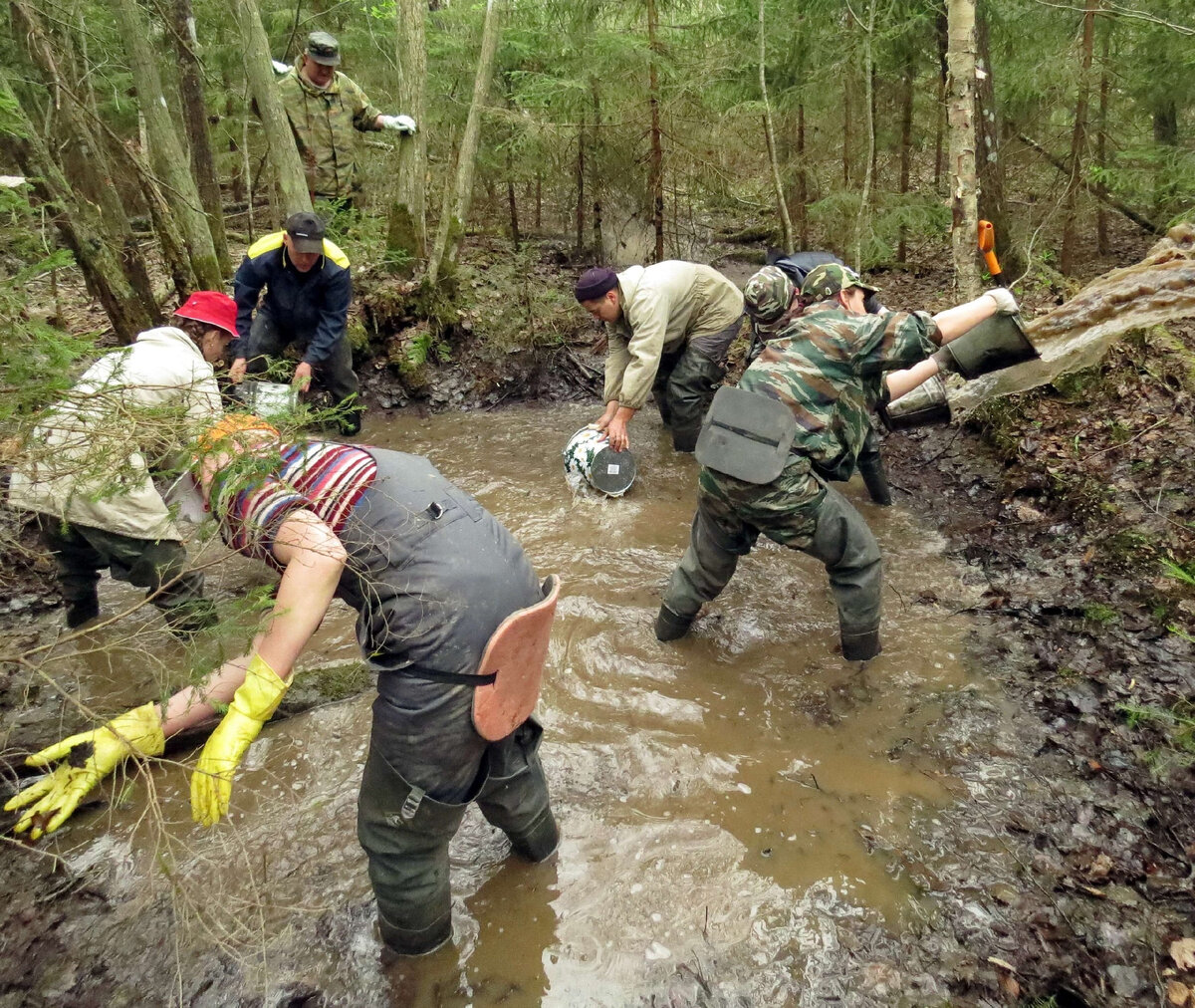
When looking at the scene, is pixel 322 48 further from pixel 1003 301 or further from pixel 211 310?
pixel 1003 301

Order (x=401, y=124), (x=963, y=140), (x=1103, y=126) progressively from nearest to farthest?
(x=963, y=140)
(x=401, y=124)
(x=1103, y=126)

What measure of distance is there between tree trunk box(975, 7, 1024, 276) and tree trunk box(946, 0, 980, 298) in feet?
5.94

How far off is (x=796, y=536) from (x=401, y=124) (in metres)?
6.16

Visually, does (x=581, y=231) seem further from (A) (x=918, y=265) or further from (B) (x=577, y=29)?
(A) (x=918, y=265)

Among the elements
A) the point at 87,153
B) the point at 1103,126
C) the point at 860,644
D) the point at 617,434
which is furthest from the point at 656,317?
the point at 1103,126

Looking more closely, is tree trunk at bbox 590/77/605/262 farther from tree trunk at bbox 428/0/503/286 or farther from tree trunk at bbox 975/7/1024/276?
tree trunk at bbox 975/7/1024/276

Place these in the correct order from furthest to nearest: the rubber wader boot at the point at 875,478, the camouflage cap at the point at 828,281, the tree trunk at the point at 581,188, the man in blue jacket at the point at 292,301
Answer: the tree trunk at the point at 581,188 < the man in blue jacket at the point at 292,301 < the rubber wader boot at the point at 875,478 < the camouflage cap at the point at 828,281

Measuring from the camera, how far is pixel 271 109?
21.3 feet

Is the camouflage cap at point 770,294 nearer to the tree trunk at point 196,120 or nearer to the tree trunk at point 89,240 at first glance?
the tree trunk at point 89,240

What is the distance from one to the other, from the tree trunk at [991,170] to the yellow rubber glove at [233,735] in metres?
7.66

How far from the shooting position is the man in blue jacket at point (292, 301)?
5.64 metres

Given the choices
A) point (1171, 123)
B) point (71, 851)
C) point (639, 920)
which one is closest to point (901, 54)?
point (1171, 123)

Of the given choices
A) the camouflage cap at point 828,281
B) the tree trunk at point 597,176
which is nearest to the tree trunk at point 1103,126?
the camouflage cap at point 828,281

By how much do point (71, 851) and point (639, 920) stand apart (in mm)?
2362
